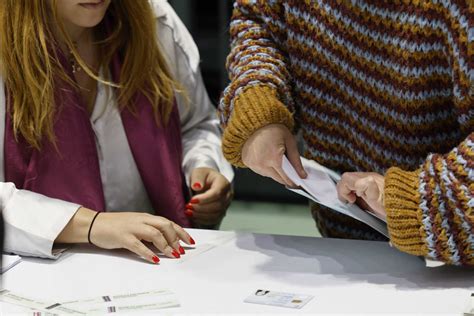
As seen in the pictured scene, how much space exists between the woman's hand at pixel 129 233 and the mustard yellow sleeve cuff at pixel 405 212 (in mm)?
469

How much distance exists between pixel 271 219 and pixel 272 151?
2681mm

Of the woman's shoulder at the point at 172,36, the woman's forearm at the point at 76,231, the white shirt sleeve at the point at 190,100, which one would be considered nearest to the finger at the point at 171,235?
the woman's forearm at the point at 76,231

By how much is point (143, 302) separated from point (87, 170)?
693 millimetres

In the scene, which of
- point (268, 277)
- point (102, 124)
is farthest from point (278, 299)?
point (102, 124)

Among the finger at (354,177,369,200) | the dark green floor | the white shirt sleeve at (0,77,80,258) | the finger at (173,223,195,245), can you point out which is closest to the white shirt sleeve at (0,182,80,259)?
the white shirt sleeve at (0,77,80,258)

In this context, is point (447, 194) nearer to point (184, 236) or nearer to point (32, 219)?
point (184, 236)

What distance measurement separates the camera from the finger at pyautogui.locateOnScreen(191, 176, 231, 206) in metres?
2.16

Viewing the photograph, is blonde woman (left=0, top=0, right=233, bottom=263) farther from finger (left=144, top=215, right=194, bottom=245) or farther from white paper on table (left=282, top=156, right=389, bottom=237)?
white paper on table (left=282, top=156, right=389, bottom=237)

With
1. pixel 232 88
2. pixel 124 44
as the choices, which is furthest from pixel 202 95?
pixel 232 88

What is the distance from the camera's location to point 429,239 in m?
1.43

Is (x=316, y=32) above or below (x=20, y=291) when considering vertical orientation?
above

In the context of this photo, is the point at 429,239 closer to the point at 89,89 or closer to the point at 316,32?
the point at 316,32

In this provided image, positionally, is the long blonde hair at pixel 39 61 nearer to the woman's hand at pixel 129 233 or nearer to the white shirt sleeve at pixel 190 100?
the white shirt sleeve at pixel 190 100

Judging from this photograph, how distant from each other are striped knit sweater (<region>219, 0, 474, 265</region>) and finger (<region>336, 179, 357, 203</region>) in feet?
0.35
